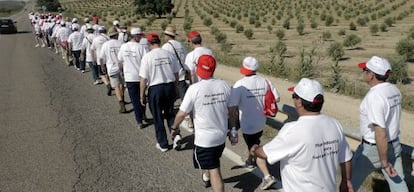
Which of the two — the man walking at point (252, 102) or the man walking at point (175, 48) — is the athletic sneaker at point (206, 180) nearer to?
the man walking at point (252, 102)

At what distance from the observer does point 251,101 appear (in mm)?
5770

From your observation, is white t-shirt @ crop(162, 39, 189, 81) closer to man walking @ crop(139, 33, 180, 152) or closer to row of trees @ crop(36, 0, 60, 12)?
man walking @ crop(139, 33, 180, 152)

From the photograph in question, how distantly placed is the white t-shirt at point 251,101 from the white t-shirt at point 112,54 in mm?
5131

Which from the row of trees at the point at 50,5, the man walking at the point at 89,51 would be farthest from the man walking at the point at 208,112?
the row of trees at the point at 50,5

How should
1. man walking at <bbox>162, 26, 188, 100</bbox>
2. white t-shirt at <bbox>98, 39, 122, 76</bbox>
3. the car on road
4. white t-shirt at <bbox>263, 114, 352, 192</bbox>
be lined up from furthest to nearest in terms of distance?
1. the car on road
2. white t-shirt at <bbox>98, 39, 122, 76</bbox>
3. man walking at <bbox>162, 26, 188, 100</bbox>
4. white t-shirt at <bbox>263, 114, 352, 192</bbox>

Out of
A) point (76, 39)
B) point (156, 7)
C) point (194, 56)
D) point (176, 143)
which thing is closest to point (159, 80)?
point (194, 56)

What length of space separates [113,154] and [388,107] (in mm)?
4560

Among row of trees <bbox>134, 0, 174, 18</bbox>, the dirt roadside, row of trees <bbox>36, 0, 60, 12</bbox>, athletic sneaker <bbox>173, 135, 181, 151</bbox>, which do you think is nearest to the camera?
athletic sneaker <bbox>173, 135, 181, 151</bbox>

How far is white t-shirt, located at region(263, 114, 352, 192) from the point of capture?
353 centimetres

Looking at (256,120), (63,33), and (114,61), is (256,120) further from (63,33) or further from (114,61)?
(63,33)

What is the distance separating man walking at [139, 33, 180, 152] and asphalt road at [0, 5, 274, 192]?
561 mm

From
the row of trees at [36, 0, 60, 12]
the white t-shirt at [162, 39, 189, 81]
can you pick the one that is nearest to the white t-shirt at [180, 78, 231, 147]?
the white t-shirt at [162, 39, 189, 81]

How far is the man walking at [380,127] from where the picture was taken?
173 inches

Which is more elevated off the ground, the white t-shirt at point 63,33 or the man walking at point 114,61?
the man walking at point 114,61
